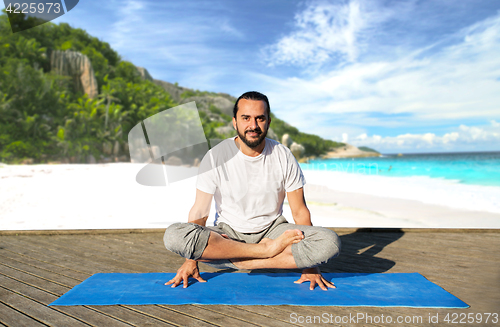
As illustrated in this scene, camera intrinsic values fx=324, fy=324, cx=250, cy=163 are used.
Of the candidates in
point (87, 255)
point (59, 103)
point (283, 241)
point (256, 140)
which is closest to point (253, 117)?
point (256, 140)

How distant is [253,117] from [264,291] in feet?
2.87

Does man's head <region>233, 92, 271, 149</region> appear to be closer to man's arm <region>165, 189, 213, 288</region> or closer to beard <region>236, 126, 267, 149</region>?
beard <region>236, 126, 267, 149</region>

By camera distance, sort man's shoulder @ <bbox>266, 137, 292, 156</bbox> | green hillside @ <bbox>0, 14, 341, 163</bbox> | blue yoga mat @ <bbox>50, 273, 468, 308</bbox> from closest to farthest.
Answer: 1. blue yoga mat @ <bbox>50, 273, 468, 308</bbox>
2. man's shoulder @ <bbox>266, 137, 292, 156</bbox>
3. green hillside @ <bbox>0, 14, 341, 163</bbox>

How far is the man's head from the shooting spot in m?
1.69

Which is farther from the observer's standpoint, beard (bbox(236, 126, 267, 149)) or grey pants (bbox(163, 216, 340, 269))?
beard (bbox(236, 126, 267, 149))

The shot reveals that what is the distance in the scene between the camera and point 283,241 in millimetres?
1517

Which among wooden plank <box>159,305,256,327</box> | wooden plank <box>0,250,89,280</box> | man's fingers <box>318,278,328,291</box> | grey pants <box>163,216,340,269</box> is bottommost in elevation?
wooden plank <box>0,250,89,280</box>

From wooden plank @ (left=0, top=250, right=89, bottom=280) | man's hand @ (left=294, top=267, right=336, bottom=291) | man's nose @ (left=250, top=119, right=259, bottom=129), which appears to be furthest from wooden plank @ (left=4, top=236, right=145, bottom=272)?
man's nose @ (left=250, top=119, right=259, bottom=129)

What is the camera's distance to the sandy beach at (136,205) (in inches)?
245

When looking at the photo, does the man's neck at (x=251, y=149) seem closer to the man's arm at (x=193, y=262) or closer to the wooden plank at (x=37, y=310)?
the man's arm at (x=193, y=262)

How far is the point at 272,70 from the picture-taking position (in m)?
36.8

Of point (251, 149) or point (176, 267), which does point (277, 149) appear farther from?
point (176, 267)

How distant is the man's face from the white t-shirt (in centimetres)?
12

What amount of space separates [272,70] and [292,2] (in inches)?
345
